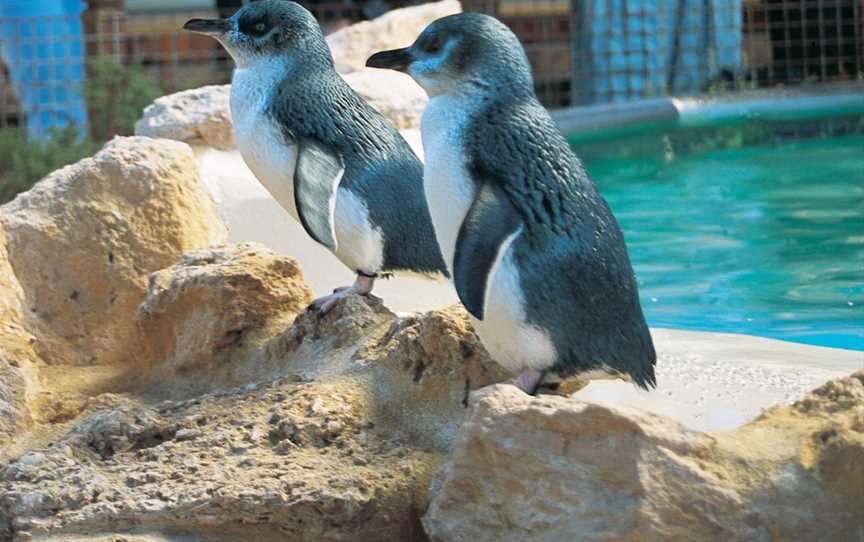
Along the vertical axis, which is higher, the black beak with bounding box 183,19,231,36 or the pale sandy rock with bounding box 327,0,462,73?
the black beak with bounding box 183,19,231,36

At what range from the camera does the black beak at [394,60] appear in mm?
2637

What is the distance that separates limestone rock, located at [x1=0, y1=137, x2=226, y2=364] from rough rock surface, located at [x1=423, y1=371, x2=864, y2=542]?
154cm

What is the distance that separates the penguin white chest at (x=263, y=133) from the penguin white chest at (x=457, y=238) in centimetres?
71

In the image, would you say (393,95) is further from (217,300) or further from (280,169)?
(217,300)

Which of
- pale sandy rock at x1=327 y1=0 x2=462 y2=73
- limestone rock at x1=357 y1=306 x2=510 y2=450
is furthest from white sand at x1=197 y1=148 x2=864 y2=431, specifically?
pale sandy rock at x1=327 y1=0 x2=462 y2=73

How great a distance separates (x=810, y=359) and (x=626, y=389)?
A: 519 millimetres

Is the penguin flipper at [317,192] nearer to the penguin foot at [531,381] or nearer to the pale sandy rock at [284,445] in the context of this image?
the pale sandy rock at [284,445]

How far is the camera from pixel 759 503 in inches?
79.4

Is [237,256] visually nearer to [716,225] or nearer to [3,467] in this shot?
[3,467]

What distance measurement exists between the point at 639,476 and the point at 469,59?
2.89ft

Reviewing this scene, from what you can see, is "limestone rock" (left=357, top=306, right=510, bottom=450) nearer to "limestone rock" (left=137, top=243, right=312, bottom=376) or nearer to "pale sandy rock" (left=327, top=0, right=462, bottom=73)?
"limestone rock" (left=137, top=243, right=312, bottom=376)

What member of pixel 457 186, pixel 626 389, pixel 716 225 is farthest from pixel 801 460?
pixel 716 225

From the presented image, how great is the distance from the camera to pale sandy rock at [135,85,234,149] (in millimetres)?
4883

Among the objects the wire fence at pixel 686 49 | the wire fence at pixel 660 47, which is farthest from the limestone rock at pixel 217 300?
the wire fence at pixel 686 49
